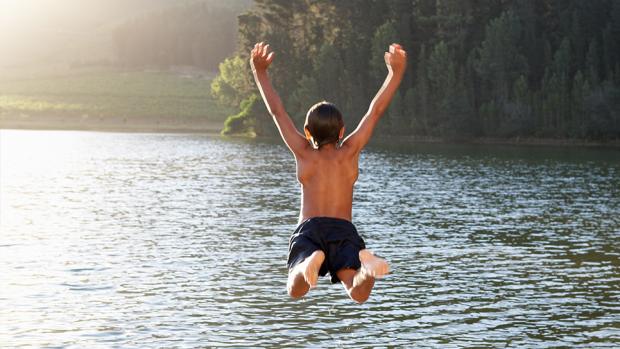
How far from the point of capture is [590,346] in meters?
24.6

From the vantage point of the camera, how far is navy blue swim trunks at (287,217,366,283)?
13133mm

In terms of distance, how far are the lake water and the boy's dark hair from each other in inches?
464

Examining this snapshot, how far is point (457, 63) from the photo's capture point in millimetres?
136375

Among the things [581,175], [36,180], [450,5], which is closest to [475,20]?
[450,5]

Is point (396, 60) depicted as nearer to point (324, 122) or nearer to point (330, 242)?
point (324, 122)

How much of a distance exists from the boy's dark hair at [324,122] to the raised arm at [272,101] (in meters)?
0.20

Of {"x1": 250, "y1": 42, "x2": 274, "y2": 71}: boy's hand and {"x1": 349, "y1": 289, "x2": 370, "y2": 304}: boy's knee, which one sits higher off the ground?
{"x1": 250, "y1": 42, "x2": 274, "y2": 71}: boy's hand

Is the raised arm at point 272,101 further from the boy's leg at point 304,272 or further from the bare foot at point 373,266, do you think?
the bare foot at point 373,266

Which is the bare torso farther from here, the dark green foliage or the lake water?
the dark green foliage

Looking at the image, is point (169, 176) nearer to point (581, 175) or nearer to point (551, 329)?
point (581, 175)

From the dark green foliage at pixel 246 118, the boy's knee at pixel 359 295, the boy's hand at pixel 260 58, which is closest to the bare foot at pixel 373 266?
the boy's knee at pixel 359 295

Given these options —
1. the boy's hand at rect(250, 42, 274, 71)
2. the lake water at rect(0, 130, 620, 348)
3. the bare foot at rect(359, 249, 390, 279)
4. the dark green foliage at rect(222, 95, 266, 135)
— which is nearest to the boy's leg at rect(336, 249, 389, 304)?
the bare foot at rect(359, 249, 390, 279)

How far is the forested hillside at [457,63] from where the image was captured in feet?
414

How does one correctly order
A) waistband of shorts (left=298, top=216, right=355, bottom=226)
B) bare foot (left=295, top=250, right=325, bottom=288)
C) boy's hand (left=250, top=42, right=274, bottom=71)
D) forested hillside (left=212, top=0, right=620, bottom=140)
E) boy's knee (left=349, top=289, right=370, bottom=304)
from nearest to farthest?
bare foot (left=295, top=250, right=325, bottom=288) → boy's knee (left=349, top=289, right=370, bottom=304) → boy's hand (left=250, top=42, right=274, bottom=71) → waistband of shorts (left=298, top=216, right=355, bottom=226) → forested hillside (left=212, top=0, right=620, bottom=140)
